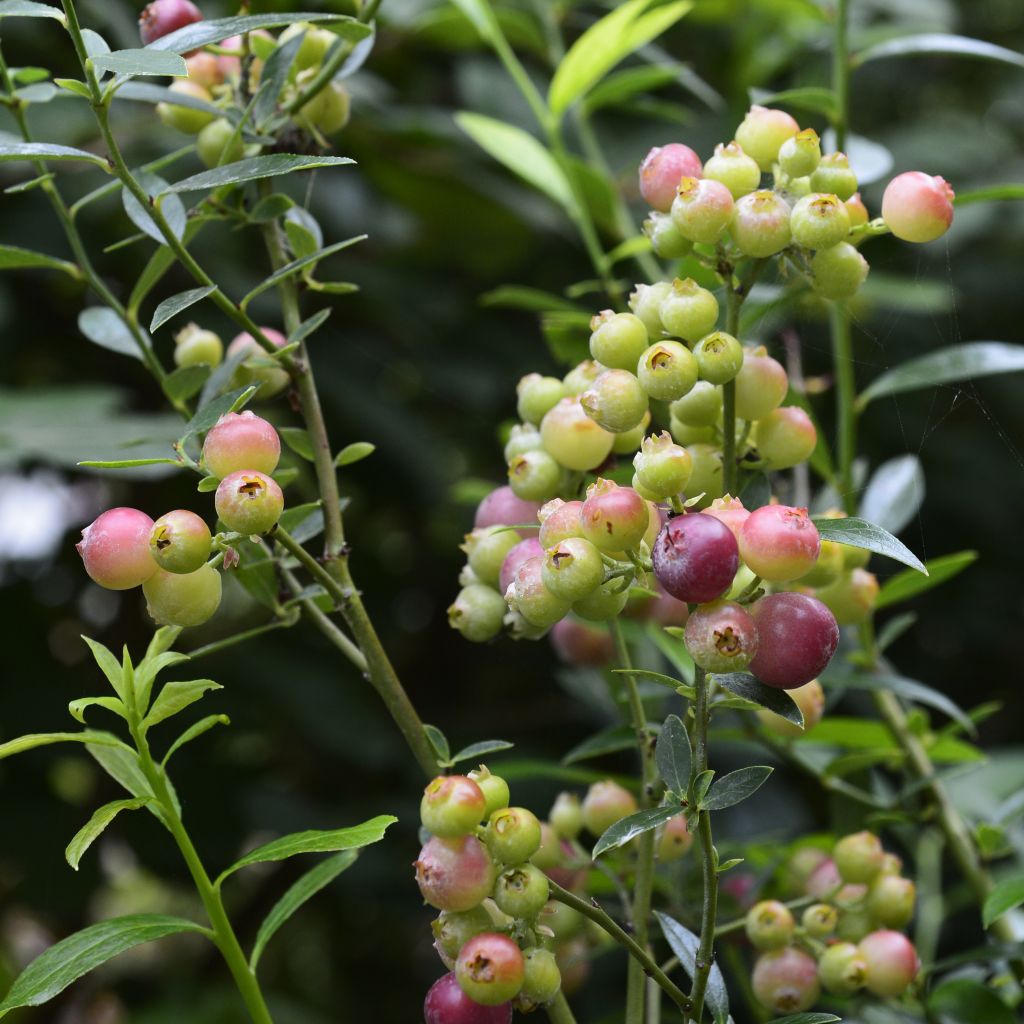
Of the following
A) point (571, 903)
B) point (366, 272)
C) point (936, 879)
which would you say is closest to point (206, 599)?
point (571, 903)

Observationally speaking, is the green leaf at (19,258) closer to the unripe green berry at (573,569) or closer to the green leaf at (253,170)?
the green leaf at (253,170)

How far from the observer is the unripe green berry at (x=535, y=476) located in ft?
1.39

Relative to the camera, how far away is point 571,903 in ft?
1.13

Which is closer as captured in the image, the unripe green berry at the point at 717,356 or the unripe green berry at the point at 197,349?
the unripe green berry at the point at 717,356

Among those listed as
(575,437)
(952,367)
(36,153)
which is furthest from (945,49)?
(36,153)

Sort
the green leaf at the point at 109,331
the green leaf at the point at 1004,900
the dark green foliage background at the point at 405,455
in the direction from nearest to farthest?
1. the green leaf at the point at 1004,900
2. the green leaf at the point at 109,331
3. the dark green foliage background at the point at 405,455

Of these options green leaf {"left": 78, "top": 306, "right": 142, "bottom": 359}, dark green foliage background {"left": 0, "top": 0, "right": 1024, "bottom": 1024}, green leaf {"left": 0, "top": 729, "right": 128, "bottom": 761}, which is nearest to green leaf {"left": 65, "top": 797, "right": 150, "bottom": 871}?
green leaf {"left": 0, "top": 729, "right": 128, "bottom": 761}

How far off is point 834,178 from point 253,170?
0.61 ft

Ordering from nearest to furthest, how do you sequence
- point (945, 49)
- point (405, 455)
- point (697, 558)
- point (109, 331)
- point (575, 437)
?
point (697, 558)
point (575, 437)
point (109, 331)
point (945, 49)
point (405, 455)

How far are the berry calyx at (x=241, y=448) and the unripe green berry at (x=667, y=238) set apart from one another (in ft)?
0.47

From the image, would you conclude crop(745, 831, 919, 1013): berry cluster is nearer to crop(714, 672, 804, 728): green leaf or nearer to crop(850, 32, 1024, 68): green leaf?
crop(714, 672, 804, 728): green leaf

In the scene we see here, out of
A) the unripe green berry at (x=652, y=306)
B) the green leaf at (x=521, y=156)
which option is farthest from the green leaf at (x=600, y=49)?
the unripe green berry at (x=652, y=306)

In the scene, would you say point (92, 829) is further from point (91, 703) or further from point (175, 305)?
point (175, 305)

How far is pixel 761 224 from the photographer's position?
1.23 ft
